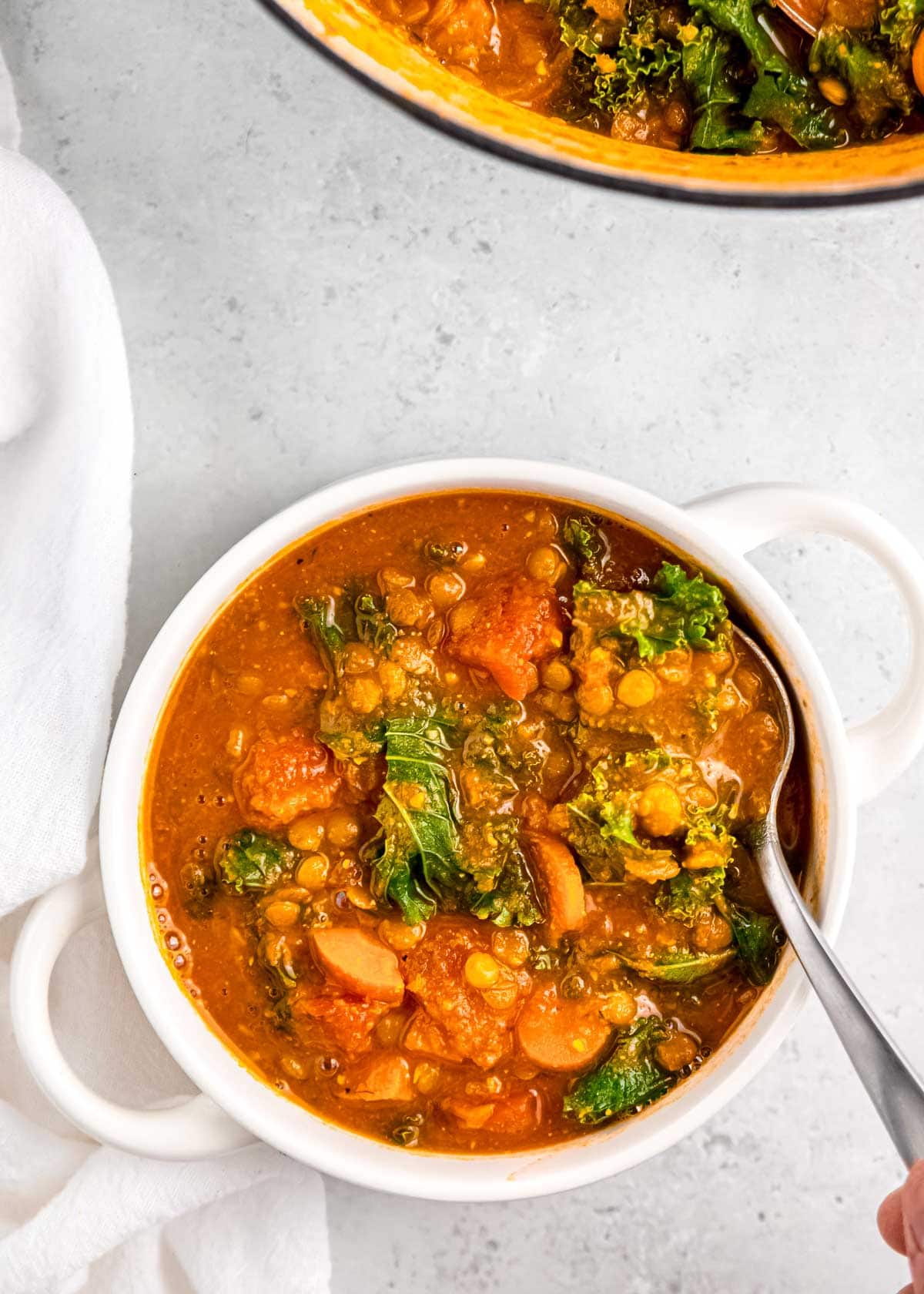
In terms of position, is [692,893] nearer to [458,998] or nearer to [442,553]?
[458,998]

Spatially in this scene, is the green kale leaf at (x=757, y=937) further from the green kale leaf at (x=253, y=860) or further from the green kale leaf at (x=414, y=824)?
the green kale leaf at (x=253, y=860)

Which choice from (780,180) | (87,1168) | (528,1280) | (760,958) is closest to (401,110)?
(780,180)

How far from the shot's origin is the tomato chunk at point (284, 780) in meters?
2.38

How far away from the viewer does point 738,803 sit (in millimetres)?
2418

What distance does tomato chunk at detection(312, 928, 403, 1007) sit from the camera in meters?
2.41

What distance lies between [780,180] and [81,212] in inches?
58.3

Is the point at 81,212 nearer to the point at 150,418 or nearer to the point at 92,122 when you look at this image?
the point at 92,122

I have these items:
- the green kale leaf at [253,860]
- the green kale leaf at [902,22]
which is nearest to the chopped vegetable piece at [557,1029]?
the green kale leaf at [253,860]

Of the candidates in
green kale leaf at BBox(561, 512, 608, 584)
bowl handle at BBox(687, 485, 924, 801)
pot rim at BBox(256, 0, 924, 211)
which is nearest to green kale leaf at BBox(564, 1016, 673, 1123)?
bowl handle at BBox(687, 485, 924, 801)

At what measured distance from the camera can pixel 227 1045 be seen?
2.47 meters

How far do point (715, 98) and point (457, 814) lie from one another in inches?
59.2

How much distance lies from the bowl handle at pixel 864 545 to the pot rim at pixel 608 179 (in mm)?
622

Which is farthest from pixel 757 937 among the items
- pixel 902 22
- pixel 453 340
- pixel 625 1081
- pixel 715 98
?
pixel 902 22

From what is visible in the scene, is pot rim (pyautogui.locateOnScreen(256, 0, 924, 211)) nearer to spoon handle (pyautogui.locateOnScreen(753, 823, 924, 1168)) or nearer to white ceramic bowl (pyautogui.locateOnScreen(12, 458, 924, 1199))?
white ceramic bowl (pyautogui.locateOnScreen(12, 458, 924, 1199))
